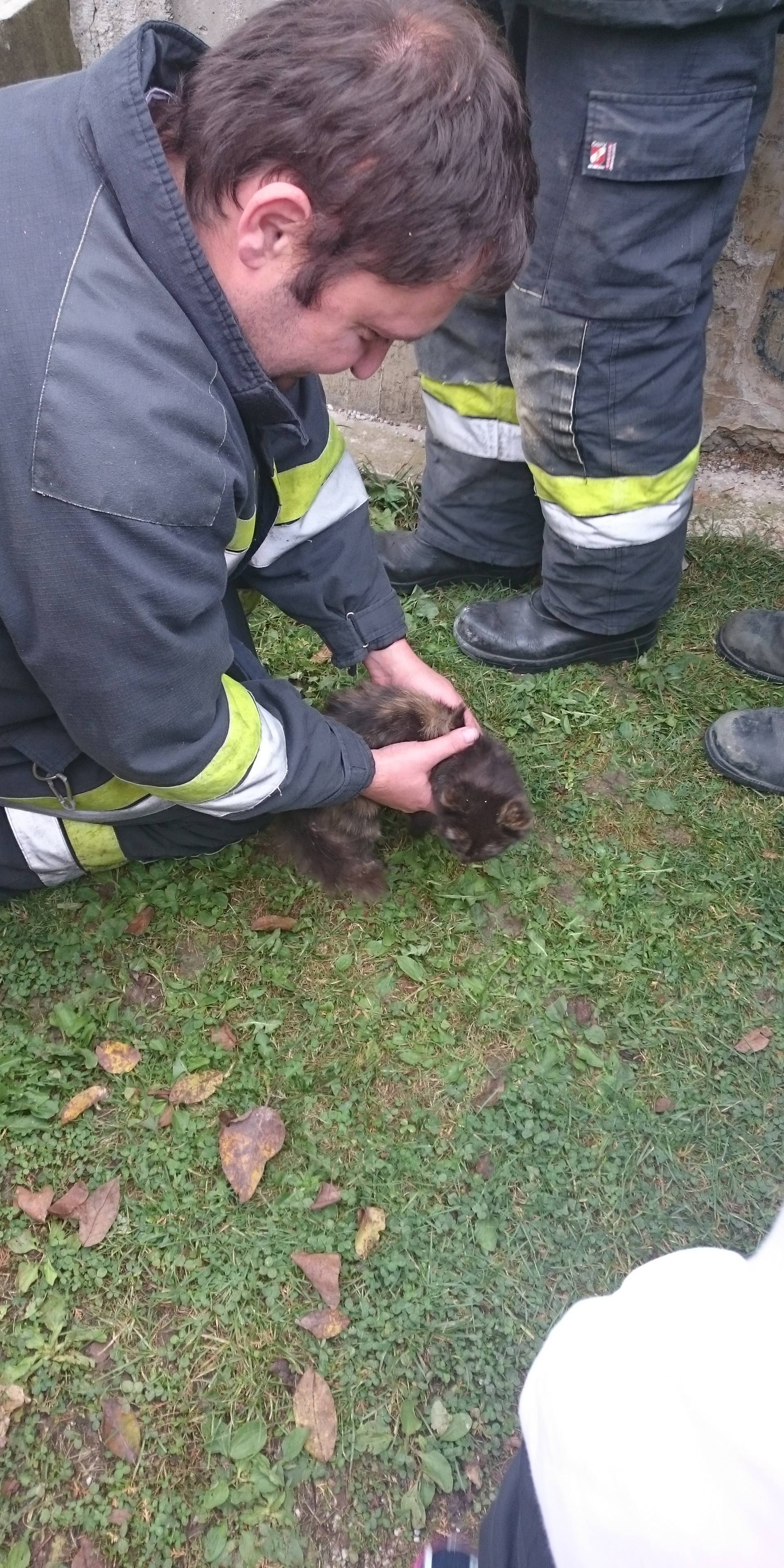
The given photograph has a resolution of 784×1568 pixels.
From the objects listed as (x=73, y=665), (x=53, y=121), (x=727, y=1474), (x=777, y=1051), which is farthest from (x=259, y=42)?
(x=777, y=1051)

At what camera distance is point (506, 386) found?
139 inches

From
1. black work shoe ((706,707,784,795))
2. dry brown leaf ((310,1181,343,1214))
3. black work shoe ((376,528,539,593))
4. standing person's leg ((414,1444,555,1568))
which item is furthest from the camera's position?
black work shoe ((376,528,539,593))

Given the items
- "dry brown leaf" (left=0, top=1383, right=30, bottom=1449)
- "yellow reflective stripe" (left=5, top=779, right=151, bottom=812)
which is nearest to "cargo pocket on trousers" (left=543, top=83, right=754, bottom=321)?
"yellow reflective stripe" (left=5, top=779, right=151, bottom=812)

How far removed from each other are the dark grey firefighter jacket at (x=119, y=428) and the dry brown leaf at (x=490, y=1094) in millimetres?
1142

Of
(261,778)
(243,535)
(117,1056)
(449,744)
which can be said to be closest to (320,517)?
(243,535)

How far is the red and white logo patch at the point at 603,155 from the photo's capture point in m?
2.59

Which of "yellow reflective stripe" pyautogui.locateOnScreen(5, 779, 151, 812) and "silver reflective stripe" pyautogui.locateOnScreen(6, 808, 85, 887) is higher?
"yellow reflective stripe" pyautogui.locateOnScreen(5, 779, 151, 812)

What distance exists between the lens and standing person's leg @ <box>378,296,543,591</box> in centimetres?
350

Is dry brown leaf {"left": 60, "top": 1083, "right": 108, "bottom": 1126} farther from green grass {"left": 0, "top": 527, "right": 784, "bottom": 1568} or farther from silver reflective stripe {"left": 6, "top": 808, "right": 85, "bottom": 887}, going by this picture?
silver reflective stripe {"left": 6, "top": 808, "right": 85, "bottom": 887}

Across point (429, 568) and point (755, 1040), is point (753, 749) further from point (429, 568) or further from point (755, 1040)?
point (429, 568)

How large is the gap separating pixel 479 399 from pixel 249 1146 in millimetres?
2583

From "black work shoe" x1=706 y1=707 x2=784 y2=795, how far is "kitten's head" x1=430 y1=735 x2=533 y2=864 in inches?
30.8

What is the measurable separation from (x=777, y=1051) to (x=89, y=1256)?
1.91 meters

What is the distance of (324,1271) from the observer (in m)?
2.45
